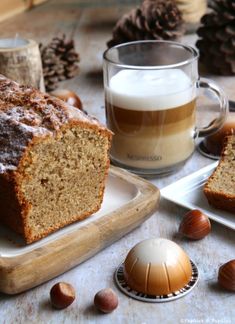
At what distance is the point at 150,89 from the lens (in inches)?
59.9

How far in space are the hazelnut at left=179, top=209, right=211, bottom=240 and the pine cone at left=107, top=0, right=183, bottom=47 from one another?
1314 mm

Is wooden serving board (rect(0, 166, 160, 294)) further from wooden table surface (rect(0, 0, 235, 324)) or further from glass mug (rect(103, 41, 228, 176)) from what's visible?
glass mug (rect(103, 41, 228, 176))

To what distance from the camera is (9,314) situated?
1.13 metres

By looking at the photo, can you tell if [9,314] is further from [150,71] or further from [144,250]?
[150,71]

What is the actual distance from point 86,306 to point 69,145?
1.08 ft

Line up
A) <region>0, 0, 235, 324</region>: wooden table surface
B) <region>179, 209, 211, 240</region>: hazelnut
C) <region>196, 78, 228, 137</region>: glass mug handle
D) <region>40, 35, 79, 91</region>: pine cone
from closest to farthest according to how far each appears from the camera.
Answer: <region>0, 0, 235, 324</region>: wooden table surface
<region>179, 209, 211, 240</region>: hazelnut
<region>196, 78, 228, 137</region>: glass mug handle
<region>40, 35, 79, 91</region>: pine cone

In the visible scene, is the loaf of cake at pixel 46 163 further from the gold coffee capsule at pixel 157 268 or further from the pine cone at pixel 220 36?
the pine cone at pixel 220 36

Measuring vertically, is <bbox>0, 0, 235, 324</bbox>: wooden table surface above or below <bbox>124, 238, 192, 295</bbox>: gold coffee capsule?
below

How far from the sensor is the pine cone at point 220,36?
2455 millimetres

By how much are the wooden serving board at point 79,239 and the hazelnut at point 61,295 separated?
2.2 inches

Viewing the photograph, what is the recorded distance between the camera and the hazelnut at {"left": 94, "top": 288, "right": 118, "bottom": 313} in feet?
3.64

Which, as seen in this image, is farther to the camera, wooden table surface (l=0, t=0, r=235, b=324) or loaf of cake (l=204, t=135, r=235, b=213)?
loaf of cake (l=204, t=135, r=235, b=213)

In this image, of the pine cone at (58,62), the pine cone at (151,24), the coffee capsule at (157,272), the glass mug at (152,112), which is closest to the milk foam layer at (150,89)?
the glass mug at (152,112)

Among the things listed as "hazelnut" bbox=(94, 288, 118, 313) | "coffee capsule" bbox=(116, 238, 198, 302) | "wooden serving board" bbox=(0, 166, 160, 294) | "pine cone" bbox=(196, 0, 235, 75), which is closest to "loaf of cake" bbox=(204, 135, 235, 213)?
"wooden serving board" bbox=(0, 166, 160, 294)
